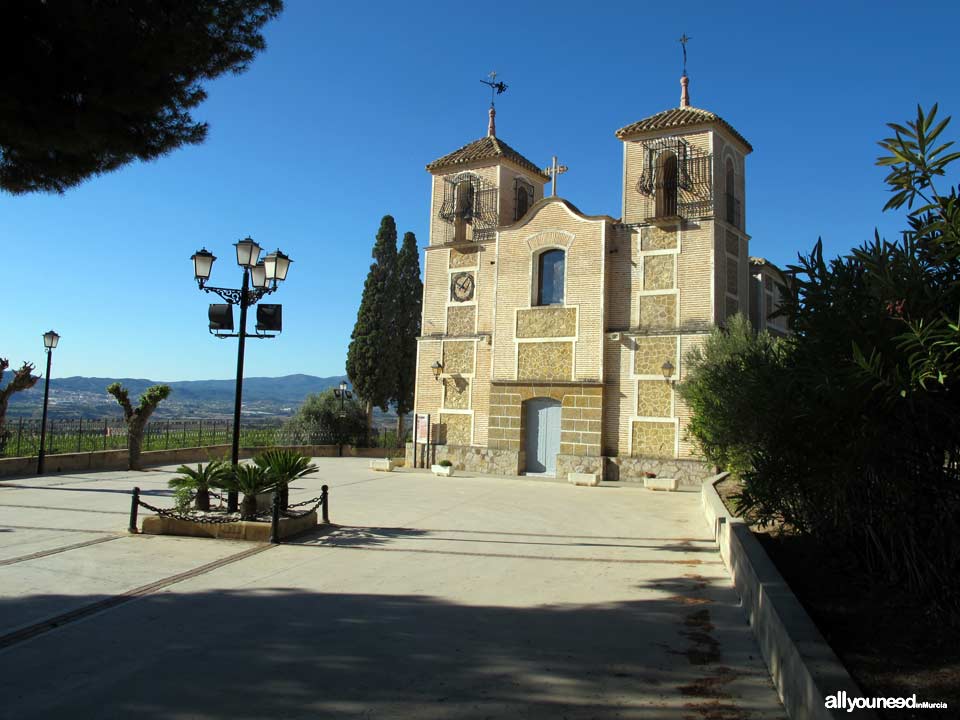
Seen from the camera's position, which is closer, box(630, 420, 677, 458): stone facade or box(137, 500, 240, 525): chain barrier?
box(137, 500, 240, 525): chain barrier

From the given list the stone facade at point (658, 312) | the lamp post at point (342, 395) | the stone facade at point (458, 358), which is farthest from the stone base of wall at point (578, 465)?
the lamp post at point (342, 395)

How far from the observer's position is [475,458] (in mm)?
21266

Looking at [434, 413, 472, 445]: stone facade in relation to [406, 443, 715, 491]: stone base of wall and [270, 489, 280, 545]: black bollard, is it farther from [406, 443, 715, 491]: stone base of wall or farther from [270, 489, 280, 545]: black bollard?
[270, 489, 280, 545]: black bollard

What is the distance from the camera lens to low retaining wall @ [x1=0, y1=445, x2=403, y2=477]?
17406 mm

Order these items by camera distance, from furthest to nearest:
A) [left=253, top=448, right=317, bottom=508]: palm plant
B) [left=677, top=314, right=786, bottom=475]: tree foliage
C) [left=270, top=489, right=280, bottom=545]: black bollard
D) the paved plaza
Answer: [left=253, top=448, right=317, bottom=508]: palm plant < [left=270, top=489, right=280, bottom=545]: black bollard < [left=677, top=314, right=786, bottom=475]: tree foliage < the paved plaza

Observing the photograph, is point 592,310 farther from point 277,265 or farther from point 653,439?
point 277,265

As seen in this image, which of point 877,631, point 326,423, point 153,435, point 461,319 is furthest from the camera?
point 326,423

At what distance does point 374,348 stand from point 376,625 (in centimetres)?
2682

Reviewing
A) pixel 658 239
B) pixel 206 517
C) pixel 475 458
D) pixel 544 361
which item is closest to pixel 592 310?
pixel 544 361

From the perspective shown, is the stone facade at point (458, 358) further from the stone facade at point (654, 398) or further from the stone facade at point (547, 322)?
the stone facade at point (654, 398)

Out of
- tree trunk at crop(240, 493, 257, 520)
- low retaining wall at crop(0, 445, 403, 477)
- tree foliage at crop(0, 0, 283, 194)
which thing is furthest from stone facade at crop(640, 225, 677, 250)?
tree foliage at crop(0, 0, 283, 194)

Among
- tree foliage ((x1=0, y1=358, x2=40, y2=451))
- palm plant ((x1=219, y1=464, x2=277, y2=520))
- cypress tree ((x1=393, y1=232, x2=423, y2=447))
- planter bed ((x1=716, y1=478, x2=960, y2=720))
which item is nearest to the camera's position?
planter bed ((x1=716, y1=478, x2=960, y2=720))

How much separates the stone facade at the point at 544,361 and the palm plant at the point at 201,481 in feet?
37.9

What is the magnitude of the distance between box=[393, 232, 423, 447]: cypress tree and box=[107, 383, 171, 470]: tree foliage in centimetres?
1300
